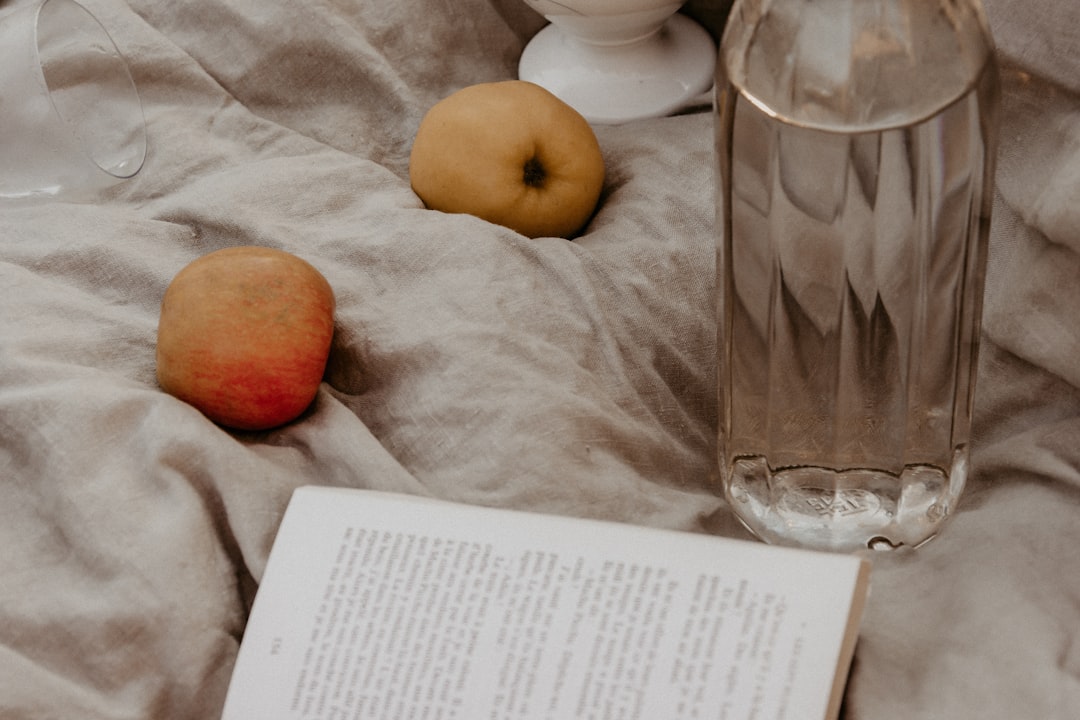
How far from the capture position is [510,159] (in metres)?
0.68

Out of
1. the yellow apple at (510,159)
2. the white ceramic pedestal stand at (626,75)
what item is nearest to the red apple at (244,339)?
the yellow apple at (510,159)

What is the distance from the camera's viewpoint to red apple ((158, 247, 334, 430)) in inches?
22.4

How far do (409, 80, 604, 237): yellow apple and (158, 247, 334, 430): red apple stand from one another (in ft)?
0.43

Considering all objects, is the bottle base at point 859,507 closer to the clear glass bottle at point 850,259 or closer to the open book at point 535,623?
the clear glass bottle at point 850,259

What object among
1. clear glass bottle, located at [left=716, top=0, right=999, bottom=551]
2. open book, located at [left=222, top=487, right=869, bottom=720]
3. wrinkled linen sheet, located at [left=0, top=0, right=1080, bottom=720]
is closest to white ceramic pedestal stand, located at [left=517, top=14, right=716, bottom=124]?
wrinkled linen sheet, located at [left=0, top=0, right=1080, bottom=720]

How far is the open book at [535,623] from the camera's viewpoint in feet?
1.48

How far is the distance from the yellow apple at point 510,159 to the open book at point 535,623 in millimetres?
231

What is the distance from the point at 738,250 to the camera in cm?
54

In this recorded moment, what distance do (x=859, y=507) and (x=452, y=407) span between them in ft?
0.66

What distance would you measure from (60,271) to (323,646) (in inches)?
11.7

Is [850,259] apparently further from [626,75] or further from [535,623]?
[626,75]

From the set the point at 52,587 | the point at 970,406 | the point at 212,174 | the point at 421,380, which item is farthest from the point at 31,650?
the point at 970,406

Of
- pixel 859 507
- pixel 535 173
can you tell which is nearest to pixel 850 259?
pixel 859 507

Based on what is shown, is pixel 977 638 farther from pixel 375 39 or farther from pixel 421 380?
pixel 375 39
